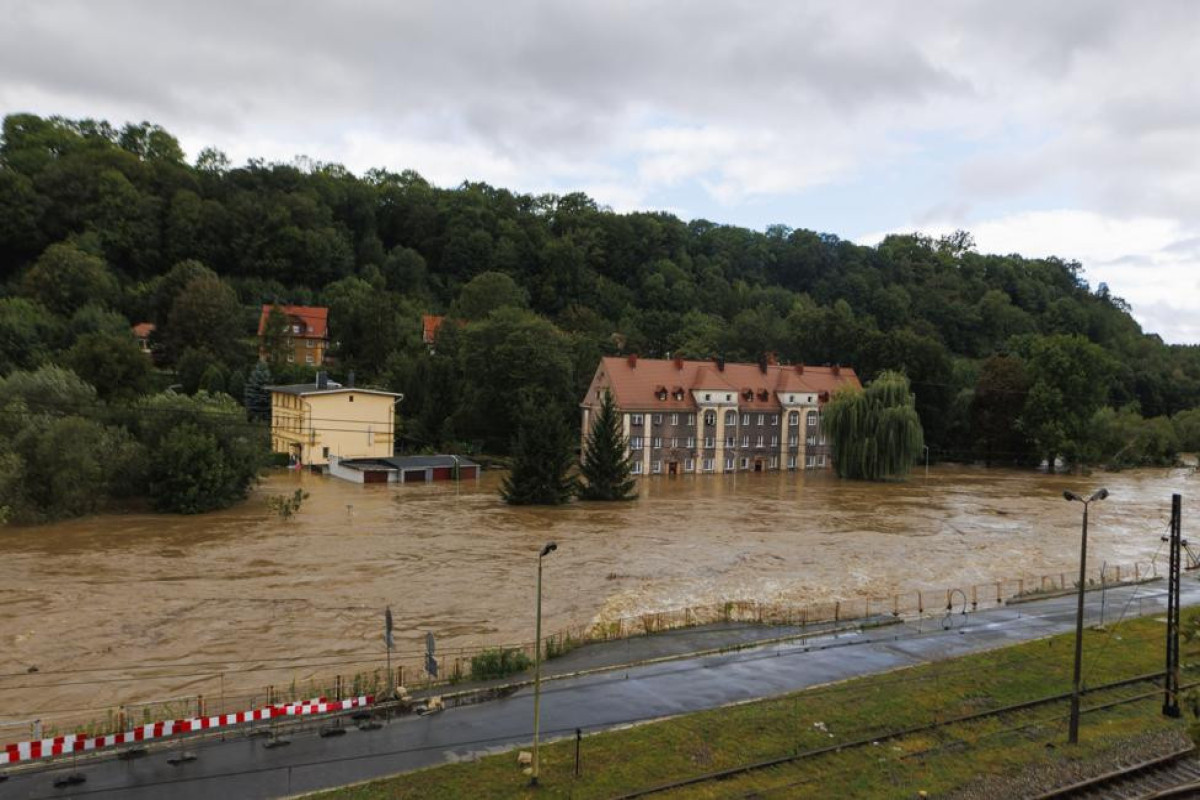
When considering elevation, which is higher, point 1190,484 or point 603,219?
point 603,219

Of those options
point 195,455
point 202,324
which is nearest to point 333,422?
point 195,455

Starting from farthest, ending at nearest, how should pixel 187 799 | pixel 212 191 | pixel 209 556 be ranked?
pixel 212 191 → pixel 209 556 → pixel 187 799

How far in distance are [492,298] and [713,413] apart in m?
33.5

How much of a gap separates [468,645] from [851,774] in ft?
44.0

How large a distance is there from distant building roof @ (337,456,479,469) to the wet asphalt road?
140ft

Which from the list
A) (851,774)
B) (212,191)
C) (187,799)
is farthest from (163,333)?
(851,774)

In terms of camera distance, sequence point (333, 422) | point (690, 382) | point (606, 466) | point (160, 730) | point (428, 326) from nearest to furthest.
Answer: point (160, 730)
point (606, 466)
point (333, 422)
point (690, 382)
point (428, 326)

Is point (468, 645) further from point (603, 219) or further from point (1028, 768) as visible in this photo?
point (603, 219)

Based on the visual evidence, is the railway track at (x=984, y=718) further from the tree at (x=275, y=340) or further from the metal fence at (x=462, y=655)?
the tree at (x=275, y=340)

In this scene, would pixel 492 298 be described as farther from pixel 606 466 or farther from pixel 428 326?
pixel 606 466

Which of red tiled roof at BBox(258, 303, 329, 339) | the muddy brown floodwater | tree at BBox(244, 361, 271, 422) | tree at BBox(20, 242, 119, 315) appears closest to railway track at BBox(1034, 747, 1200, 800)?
the muddy brown floodwater

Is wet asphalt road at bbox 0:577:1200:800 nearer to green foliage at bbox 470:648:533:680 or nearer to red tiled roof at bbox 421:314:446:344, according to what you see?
green foliage at bbox 470:648:533:680

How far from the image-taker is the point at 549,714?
67.7 feet

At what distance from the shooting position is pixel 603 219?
14312 cm
